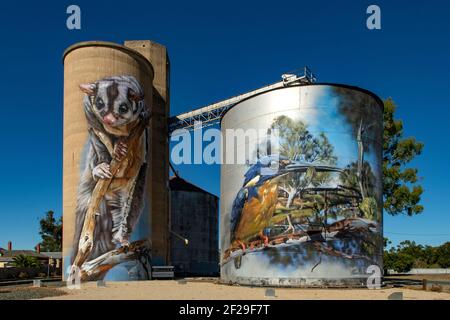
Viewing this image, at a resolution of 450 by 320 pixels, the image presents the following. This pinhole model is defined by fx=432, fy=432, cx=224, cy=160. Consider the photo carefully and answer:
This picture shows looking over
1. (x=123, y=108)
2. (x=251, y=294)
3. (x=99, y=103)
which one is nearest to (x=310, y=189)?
(x=251, y=294)

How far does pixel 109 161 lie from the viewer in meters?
38.0

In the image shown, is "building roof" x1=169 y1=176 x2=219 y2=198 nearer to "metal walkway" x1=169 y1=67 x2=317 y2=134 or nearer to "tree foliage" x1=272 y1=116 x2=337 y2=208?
"metal walkway" x1=169 y1=67 x2=317 y2=134

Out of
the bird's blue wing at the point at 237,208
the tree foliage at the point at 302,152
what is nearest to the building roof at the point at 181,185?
the bird's blue wing at the point at 237,208

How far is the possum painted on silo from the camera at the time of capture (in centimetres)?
3714

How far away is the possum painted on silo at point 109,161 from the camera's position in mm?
37141

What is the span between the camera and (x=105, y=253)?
3659 cm

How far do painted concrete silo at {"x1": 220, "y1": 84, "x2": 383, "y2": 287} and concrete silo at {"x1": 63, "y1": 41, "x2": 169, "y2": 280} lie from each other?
11.0 m

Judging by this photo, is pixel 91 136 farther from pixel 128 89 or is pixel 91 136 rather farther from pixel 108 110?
pixel 128 89

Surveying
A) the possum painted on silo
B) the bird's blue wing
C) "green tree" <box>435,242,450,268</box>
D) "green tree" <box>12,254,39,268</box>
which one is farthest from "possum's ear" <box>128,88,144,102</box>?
"green tree" <box>435,242,450,268</box>

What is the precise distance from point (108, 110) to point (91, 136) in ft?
9.05

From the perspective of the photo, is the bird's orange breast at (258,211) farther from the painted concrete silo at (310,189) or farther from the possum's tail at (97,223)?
the possum's tail at (97,223)
